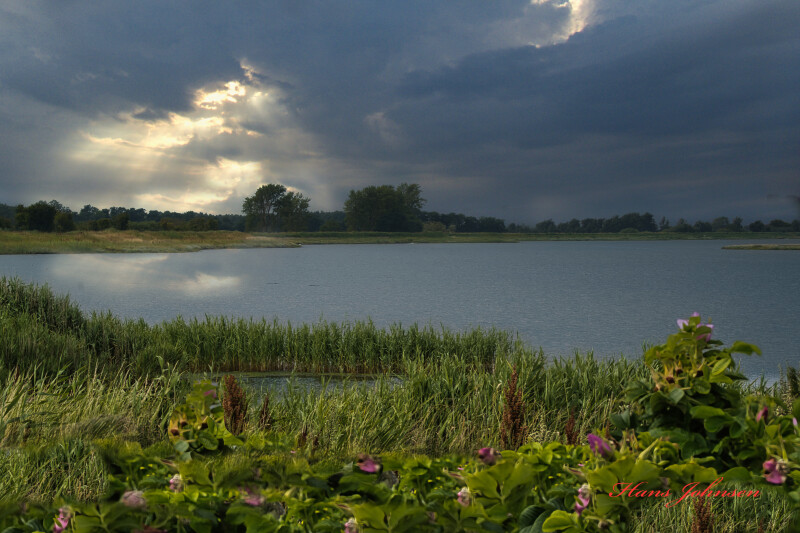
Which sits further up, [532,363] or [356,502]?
[356,502]

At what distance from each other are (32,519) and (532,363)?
5.68 m

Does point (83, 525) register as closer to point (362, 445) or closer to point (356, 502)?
point (356, 502)

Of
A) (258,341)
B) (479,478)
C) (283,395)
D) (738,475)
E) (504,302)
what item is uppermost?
(479,478)

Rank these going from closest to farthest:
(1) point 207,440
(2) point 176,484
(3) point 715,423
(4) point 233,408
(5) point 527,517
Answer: (5) point 527,517 < (2) point 176,484 < (3) point 715,423 < (1) point 207,440 < (4) point 233,408

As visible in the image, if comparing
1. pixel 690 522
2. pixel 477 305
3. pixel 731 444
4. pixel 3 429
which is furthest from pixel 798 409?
pixel 477 305

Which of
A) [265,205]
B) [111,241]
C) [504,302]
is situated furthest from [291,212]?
[504,302]

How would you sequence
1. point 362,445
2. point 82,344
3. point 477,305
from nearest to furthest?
1. point 362,445
2. point 82,344
3. point 477,305

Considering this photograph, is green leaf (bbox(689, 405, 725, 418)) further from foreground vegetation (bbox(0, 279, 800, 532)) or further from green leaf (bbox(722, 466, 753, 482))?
green leaf (bbox(722, 466, 753, 482))

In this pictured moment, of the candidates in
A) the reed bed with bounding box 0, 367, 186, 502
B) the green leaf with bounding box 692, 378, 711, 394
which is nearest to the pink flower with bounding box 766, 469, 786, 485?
the green leaf with bounding box 692, 378, 711, 394

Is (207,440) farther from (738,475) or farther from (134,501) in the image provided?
(738,475)

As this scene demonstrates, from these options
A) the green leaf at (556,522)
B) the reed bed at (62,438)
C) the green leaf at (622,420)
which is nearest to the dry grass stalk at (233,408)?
the reed bed at (62,438)

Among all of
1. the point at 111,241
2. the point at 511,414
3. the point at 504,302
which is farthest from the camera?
the point at 111,241

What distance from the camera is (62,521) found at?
2.16m

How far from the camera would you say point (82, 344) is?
8.58 metres
